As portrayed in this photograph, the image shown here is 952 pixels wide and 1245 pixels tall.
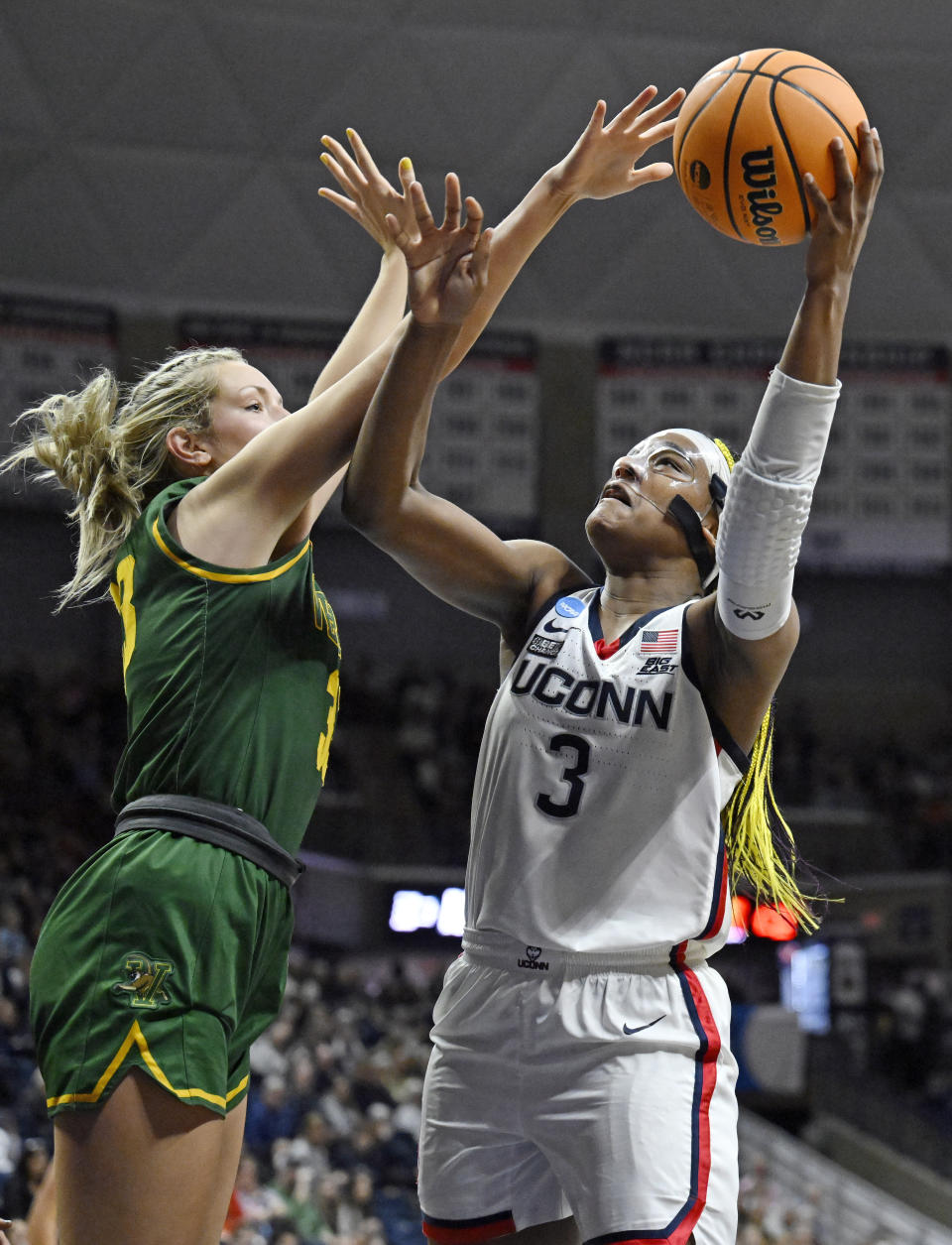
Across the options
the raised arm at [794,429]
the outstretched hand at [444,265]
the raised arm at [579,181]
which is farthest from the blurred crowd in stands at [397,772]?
the raised arm at [794,429]

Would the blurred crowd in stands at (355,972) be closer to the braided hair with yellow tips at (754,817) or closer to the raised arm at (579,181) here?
the braided hair with yellow tips at (754,817)

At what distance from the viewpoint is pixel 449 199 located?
9.37ft

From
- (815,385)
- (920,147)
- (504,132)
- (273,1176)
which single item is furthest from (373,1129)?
(920,147)

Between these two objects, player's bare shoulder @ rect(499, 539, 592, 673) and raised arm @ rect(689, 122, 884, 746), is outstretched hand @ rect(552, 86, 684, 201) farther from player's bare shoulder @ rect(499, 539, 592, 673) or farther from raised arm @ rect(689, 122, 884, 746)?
player's bare shoulder @ rect(499, 539, 592, 673)

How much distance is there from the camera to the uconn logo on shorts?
3002 mm

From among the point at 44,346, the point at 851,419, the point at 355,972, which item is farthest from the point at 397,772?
the point at 851,419

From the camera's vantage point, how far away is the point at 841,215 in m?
2.73

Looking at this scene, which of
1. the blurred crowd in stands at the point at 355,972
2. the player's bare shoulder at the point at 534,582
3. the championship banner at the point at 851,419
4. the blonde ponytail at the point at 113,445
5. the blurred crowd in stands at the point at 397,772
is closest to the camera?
the blonde ponytail at the point at 113,445

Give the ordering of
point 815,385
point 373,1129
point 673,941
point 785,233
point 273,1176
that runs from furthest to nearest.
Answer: point 373,1129
point 273,1176
point 785,233
point 673,941
point 815,385

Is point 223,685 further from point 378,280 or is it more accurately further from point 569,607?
point 378,280

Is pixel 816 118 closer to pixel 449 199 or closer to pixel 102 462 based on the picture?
pixel 449 199

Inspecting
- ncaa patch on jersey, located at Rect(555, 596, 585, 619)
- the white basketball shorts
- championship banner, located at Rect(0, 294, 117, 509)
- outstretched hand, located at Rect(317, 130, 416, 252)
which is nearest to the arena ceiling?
championship banner, located at Rect(0, 294, 117, 509)

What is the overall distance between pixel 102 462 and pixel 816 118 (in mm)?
1813

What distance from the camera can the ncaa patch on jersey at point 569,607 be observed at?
335cm
